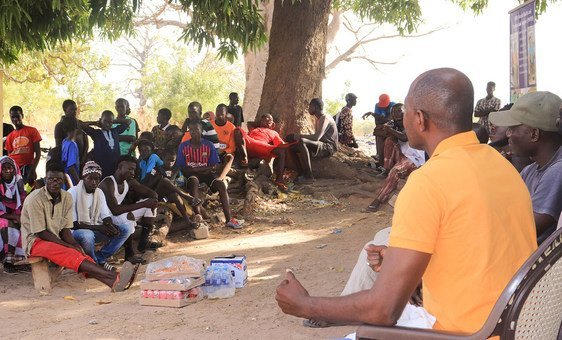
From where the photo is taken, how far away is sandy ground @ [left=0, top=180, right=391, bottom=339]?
487cm

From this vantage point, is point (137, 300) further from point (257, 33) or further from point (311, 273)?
point (257, 33)

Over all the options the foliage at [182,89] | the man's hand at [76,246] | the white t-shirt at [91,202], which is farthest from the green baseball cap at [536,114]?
the foliage at [182,89]

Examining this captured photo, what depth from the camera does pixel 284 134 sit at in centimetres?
1182

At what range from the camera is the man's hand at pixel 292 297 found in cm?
212

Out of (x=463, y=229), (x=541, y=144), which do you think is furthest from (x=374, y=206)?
(x=463, y=229)

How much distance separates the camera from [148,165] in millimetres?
8547

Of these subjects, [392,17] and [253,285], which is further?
[392,17]

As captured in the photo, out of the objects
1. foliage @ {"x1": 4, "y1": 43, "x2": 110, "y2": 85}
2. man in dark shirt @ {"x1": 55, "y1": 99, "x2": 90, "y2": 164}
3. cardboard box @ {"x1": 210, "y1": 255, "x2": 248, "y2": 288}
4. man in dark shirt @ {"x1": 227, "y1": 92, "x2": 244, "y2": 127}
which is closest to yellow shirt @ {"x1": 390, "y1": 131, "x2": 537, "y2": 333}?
cardboard box @ {"x1": 210, "y1": 255, "x2": 248, "y2": 288}

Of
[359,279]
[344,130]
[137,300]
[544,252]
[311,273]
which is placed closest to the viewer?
[544,252]

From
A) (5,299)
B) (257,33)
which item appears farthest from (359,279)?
(257,33)

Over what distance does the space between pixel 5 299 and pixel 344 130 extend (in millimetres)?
8501

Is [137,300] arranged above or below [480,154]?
below

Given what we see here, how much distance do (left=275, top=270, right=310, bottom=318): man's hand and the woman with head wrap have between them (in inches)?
207

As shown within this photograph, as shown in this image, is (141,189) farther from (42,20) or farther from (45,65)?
(45,65)
